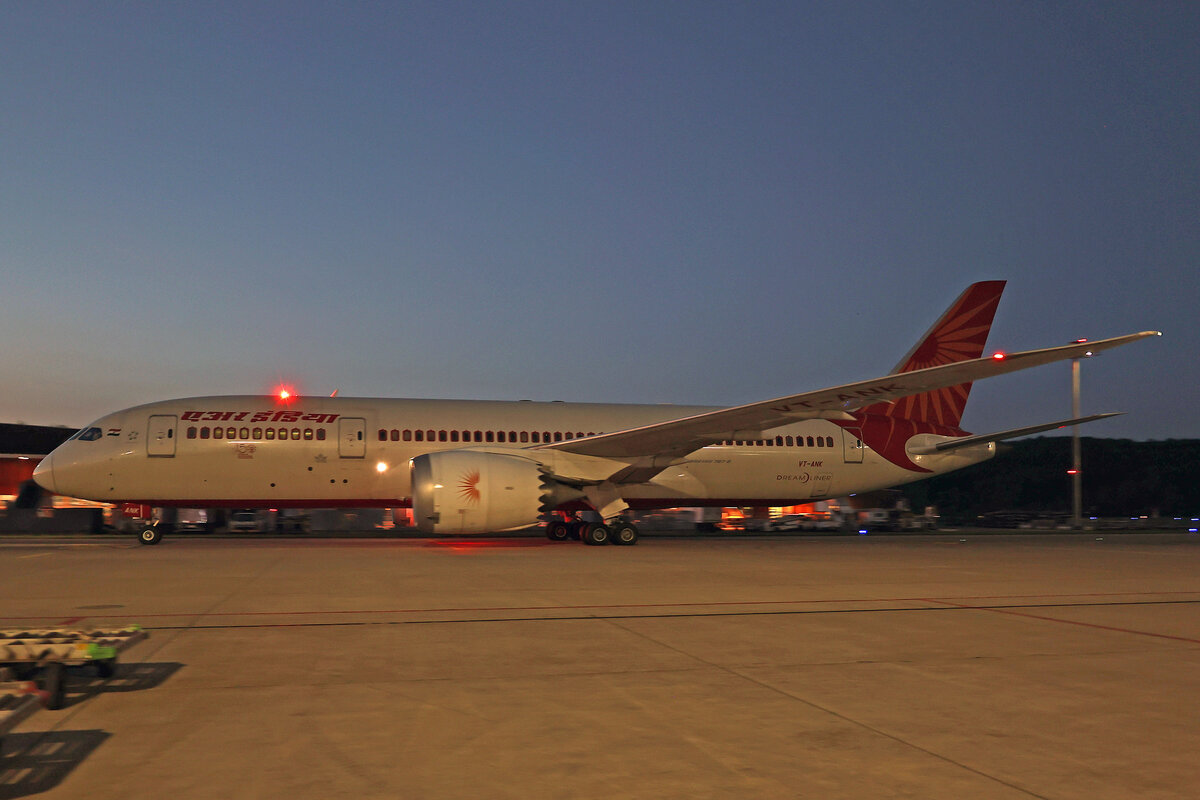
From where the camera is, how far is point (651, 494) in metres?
22.2

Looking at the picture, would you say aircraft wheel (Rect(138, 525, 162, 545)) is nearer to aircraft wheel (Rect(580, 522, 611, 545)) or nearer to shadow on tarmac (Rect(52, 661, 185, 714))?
aircraft wheel (Rect(580, 522, 611, 545))

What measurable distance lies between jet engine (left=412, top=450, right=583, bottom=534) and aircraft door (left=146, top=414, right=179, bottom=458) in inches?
234

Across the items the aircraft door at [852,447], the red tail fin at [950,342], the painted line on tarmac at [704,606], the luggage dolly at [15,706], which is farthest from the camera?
the aircraft door at [852,447]

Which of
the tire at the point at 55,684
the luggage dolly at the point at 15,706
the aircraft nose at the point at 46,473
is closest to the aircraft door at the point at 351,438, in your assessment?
the aircraft nose at the point at 46,473

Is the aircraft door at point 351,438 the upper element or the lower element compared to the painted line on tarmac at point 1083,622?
upper

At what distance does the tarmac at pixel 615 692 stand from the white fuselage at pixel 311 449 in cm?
778

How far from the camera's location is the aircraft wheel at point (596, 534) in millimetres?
20156

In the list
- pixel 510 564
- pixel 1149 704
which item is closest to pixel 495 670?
pixel 1149 704

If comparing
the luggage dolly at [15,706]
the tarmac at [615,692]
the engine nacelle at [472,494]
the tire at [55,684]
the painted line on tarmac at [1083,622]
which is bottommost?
the painted line on tarmac at [1083,622]

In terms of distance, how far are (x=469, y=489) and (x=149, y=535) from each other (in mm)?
7432

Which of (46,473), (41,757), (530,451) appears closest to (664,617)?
(41,757)

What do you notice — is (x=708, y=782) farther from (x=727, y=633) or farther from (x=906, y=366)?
(x=906, y=366)

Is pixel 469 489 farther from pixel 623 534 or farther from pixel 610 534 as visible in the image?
pixel 623 534

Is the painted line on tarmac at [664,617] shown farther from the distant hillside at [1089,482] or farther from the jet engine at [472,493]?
the distant hillside at [1089,482]
